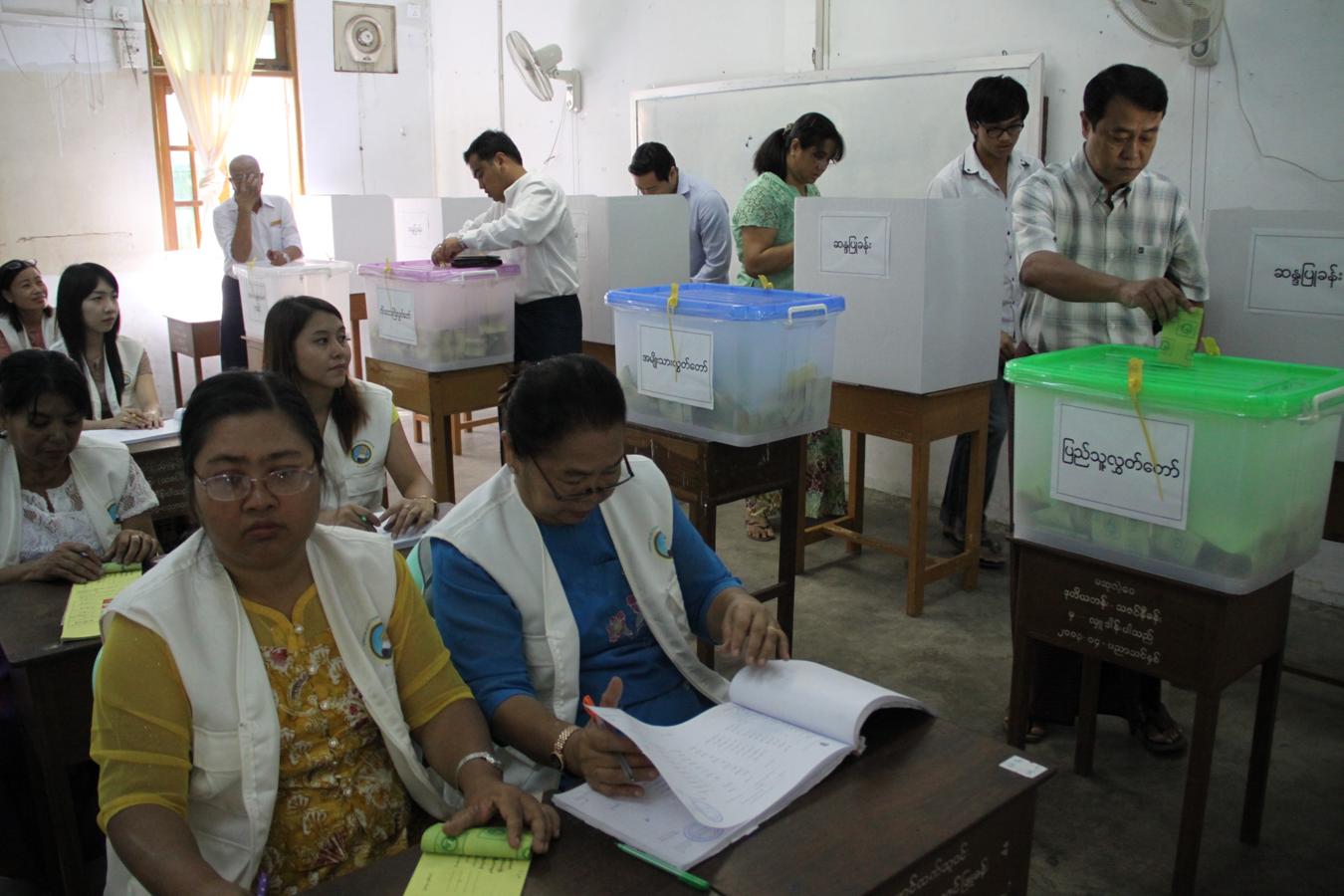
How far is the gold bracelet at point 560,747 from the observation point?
4.49ft

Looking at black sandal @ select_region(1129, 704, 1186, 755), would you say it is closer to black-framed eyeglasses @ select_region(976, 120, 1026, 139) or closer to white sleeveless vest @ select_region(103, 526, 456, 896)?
black-framed eyeglasses @ select_region(976, 120, 1026, 139)

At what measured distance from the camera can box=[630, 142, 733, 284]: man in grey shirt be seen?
192 inches

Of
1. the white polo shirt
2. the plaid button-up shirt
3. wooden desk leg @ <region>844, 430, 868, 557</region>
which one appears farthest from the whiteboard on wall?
the plaid button-up shirt

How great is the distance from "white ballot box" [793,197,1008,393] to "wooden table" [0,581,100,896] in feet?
7.50

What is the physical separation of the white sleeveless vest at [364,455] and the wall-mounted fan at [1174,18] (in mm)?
2349

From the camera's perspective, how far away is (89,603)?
192 cm

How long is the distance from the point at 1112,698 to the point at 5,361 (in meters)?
2.59

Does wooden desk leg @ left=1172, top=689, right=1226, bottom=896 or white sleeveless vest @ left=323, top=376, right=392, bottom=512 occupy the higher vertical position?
white sleeveless vest @ left=323, top=376, right=392, bottom=512

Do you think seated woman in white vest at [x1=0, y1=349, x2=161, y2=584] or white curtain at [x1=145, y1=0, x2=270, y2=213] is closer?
seated woman in white vest at [x1=0, y1=349, x2=161, y2=584]

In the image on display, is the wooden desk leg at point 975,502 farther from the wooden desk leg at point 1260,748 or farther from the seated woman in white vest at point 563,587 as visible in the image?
the seated woman in white vest at point 563,587

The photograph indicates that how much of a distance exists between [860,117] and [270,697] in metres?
3.94

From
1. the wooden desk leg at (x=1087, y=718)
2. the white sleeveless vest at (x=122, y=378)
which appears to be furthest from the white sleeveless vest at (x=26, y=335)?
the wooden desk leg at (x=1087, y=718)

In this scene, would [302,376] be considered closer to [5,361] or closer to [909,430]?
[5,361]

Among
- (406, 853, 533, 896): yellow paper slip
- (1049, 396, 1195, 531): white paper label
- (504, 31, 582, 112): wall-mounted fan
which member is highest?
(504, 31, 582, 112): wall-mounted fan
